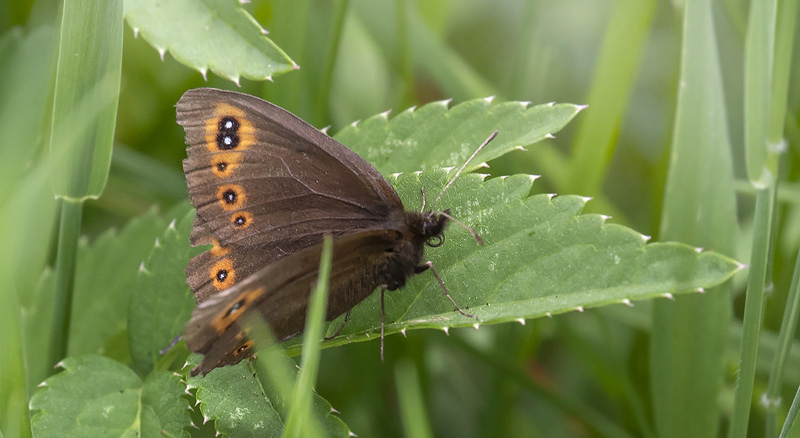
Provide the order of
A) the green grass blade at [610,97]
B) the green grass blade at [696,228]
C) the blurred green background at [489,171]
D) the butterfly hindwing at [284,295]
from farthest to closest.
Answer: the green grass blade at [610,97] → the blurred green background at [489,171] → the green grass blade at [696,228] → the butterfly hindwing at [284,295]

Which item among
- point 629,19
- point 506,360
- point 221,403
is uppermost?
point 629,19

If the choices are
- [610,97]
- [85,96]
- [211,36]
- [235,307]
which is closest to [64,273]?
[85,96]

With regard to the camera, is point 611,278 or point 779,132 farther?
point 779,132

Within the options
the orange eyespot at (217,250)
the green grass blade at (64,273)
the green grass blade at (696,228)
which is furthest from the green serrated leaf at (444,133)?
the green grass blade at (64,273)

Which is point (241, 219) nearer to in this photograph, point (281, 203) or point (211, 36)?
point (281, 203)

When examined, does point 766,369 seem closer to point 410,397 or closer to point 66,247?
point 410,397

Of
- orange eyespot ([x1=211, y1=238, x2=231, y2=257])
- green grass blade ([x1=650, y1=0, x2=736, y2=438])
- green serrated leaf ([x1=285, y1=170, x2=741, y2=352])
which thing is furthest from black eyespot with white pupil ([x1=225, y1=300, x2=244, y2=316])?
green grass blade ([x1=650, y1=0, x2=736, y2=438])

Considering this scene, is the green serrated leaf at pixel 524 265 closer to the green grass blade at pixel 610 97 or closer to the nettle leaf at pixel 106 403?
the nettle leaf at pixel 106 403

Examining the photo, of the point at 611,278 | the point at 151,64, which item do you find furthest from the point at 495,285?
the point at 151,64
